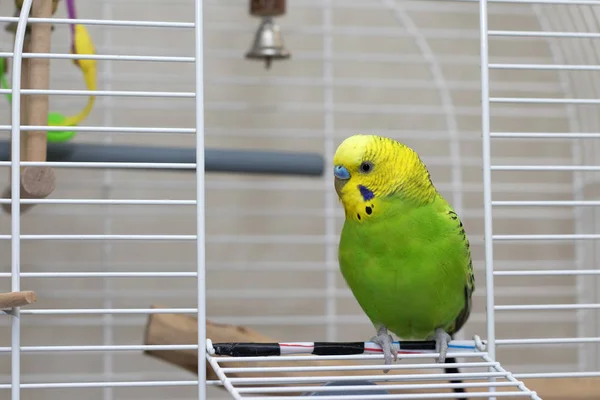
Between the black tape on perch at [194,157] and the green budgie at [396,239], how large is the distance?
282 millimetres

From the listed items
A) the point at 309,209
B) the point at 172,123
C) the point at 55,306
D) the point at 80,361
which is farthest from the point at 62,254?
the point at 309,209

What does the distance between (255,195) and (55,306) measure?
0.58 metres

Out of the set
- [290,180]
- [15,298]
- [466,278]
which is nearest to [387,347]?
[466,278]

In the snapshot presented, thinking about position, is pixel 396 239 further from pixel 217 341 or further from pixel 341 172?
pixel 217 341

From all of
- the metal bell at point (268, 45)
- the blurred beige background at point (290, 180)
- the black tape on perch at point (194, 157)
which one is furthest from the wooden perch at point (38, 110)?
the blurred beige background at point (290, 180)

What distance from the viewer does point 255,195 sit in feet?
6.91

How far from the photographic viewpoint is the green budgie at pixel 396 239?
1146 mm

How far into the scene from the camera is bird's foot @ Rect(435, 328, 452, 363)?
3.67ft

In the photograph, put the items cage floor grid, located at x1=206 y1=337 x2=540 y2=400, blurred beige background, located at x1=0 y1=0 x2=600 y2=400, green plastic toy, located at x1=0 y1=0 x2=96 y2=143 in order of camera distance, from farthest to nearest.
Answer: blurred beige background, located at x1=0 y1=0 x2=600 y2=400, green plastic toy, located at x1=0 y1=0 x2=96 y2=143, cage floor grid, located at x1=206 y1=337 x2=540 y2=400

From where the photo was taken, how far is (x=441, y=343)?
118 centimetres

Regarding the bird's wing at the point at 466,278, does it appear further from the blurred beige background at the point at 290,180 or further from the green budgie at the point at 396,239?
the blurred beige background at the point at 290,180

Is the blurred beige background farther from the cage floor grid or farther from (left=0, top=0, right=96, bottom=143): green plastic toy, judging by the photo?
the cage floor grid

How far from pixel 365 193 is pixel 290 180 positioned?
3.29 ft

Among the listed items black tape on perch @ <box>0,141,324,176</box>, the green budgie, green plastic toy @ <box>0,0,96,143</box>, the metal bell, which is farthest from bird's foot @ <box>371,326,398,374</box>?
the metal bell
